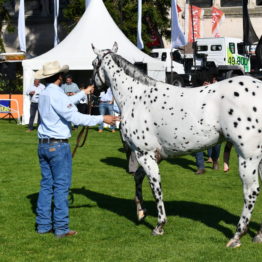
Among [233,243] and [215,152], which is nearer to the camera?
[233,243]

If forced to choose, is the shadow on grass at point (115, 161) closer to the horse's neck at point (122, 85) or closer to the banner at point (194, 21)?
the horse's neck at point (122, 85)

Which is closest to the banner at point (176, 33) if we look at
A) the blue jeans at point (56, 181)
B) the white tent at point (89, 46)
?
the white tent at point (89, 46)

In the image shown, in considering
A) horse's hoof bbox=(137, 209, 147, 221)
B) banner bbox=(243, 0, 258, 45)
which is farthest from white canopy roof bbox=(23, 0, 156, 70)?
horse's hoof bbox=(137, 209, 147, 221)

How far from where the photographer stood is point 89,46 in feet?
75.6

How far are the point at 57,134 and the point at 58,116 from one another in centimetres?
23

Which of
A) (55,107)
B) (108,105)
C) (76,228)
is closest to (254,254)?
(76,228)

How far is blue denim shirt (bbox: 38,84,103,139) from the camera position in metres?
6.92

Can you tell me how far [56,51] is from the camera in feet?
76.9

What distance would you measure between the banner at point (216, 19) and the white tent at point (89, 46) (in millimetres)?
18191

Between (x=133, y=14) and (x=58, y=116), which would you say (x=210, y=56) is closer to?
(x=133, y=14)

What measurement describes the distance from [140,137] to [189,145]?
65 centimetres

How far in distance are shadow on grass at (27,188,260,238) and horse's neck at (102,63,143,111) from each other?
5.53 feet

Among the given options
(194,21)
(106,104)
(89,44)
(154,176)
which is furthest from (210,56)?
(154,176)

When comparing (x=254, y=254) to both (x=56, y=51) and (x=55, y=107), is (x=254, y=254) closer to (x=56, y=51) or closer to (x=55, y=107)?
(x=55, y=107)
